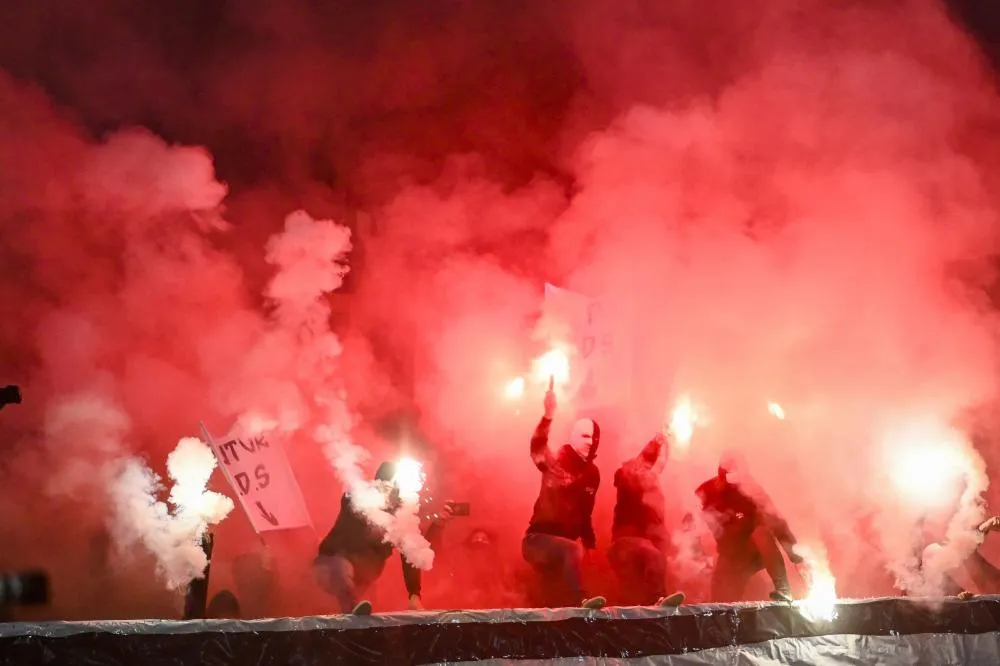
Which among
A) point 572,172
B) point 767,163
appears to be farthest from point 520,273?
point 767,163

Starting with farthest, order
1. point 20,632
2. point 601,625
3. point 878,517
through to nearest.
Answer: point 878,517 < point 601,625 < point 20,632

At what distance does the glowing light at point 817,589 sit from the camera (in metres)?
4.49

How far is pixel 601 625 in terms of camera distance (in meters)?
3.91

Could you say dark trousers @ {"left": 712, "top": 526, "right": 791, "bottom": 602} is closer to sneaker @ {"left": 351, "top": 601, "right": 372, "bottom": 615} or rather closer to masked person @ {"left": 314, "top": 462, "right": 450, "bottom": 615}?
masked person @ {"left": 314, "top": 462, "right": 450, "bottom": 615}

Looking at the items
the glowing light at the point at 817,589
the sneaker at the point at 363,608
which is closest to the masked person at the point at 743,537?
the glowing light at the point at 817,589

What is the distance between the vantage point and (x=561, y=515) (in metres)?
5.80

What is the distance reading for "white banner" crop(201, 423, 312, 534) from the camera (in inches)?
215

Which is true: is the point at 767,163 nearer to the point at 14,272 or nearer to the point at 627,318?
the point at 627,318

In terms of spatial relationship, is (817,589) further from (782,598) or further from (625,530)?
(782,598)

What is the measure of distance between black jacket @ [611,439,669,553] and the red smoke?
99 cm

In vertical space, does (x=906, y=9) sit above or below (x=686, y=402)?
above

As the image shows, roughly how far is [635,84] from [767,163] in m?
1.42

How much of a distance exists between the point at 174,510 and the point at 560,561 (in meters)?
2.52

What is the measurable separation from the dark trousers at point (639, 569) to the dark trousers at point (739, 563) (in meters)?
0.38
